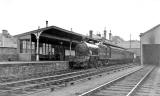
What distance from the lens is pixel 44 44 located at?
33.4 m

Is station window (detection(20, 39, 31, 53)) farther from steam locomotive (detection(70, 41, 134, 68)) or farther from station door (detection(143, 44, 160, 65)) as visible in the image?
station door (detection(143, 44, 160, 65))

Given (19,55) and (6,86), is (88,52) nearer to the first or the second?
(19,55)

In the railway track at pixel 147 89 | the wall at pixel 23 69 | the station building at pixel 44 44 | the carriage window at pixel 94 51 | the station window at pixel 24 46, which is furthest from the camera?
the station window at pixel 24 46

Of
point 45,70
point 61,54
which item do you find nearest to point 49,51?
point 61,54

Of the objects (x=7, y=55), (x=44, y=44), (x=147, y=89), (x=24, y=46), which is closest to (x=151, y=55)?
(x=44, y=44)

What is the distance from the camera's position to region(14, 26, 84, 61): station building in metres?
25.6

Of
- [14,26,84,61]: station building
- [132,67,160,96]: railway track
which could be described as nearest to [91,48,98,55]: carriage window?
[14,26,84,61]: station building

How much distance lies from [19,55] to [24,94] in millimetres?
18094

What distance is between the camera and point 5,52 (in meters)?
33.4

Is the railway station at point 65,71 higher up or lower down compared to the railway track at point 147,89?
higher up

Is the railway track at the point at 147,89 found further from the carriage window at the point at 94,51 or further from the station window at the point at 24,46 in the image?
the station window at the point at 24,46

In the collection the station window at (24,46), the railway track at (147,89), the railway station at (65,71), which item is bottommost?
the railway track at (147,89)

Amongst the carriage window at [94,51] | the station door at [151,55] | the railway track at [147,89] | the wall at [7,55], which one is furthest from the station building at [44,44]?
the station door at [151,55]

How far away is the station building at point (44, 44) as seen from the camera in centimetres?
2556
